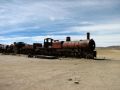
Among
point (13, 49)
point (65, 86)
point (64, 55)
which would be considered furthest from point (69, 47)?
point (65, 86)

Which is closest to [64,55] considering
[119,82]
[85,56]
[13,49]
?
[85,56]

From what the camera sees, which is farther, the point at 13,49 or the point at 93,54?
the point at 13,49

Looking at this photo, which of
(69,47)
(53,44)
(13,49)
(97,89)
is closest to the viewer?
(97,89)

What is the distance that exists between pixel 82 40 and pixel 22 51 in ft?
71.5

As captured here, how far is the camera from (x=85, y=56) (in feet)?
132

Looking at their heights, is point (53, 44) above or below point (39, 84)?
above

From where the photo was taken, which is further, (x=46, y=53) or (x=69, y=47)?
(x=46, y=53)

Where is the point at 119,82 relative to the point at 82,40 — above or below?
below

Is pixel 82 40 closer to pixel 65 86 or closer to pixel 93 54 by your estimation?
pixel 93 54

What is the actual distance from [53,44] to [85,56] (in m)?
8.94

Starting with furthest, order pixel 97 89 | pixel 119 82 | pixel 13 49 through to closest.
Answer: pixel 13 49 → pixel 119 82 → pixel 97 89

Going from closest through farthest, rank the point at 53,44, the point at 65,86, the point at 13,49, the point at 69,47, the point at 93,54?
the point at 65,86, the point at 93,54, the point at 69,47, the point at 53,44, the point at 13,49

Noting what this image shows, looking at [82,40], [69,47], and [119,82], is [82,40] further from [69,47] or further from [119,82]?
[119,82]

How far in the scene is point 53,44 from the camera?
155 ft
